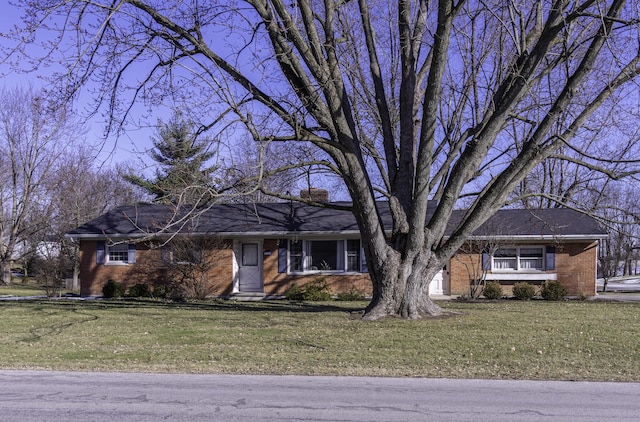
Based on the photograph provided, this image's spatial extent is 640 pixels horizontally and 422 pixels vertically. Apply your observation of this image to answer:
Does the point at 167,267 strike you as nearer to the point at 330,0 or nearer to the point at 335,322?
the point at 335,322

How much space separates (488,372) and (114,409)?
18.2 ft

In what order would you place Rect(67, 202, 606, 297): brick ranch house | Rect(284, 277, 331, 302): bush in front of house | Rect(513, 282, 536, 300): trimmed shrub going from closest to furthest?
1. Rect(284, 277, 331, 302): bush in front of house
2. Rect(513, 282, 536, 300): trimmed shrub
3. Rect(67, 202, 606, 297): brick ranch house

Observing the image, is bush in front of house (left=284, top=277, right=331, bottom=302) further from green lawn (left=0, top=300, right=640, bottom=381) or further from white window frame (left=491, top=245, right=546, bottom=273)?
white window frame (left=491, top=245, right=546, bottom=273)

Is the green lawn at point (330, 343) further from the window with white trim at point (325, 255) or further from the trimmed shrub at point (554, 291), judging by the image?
the window with white trim at point (325, 255)

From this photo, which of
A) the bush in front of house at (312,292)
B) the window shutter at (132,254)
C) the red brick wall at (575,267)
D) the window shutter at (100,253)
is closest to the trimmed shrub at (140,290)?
the window shutter at (132,254)

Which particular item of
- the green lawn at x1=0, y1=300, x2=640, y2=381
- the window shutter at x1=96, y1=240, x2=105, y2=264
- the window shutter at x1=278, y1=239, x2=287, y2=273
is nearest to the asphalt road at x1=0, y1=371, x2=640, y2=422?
the green lawn at x1=0, y1=300, x2=640, y2=381

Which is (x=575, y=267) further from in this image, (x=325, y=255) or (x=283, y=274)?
(x=283, y=274)

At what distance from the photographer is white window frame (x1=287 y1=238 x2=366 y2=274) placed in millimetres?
24266

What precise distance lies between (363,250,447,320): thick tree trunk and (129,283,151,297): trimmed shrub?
41.2 feet

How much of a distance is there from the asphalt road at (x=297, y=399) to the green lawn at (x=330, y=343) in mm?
728

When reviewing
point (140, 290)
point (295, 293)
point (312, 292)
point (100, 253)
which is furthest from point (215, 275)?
point (100, 253)

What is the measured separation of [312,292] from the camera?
2262 cm

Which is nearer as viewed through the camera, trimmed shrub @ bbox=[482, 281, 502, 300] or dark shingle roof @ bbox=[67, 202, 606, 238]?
trimmed shrub @ bbox=[482, 281, 502, 300]

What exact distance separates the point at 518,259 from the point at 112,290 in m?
16.6
